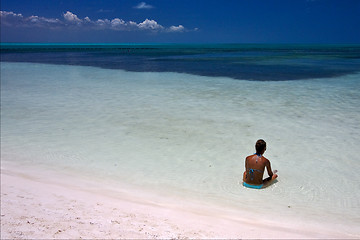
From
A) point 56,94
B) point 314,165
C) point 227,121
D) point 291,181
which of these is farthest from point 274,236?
point 56,94

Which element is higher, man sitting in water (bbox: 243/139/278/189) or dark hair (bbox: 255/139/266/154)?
dark hair (bbox: 255/139/266/154)

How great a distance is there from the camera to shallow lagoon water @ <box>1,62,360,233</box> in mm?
4805

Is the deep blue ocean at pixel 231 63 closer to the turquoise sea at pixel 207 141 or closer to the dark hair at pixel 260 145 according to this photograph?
the turquoise sea at pixel 207 141

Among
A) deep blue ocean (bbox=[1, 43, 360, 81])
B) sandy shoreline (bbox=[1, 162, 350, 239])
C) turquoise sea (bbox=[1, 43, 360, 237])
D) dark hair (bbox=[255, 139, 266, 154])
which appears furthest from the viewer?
deep blue ocean (bbox=[1, 43, 360, 81])

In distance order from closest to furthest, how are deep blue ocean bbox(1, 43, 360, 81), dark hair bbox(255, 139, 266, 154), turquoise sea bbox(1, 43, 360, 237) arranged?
dark hair bbox(255, 139, 266, 154), turquoise sea bbox(1, 43, 360, 237), deep blue ocean bbox(1, 43, 360, 81)

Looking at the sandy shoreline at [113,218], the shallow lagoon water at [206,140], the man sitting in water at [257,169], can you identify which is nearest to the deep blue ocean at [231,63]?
the shallow lagoon water at [206,140]

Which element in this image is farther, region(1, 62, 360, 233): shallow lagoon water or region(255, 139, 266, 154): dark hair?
region(1, 62, 360, 233): shallow lagoon water

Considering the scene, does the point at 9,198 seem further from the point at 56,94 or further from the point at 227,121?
the point at 56,94

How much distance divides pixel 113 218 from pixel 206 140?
12.6ft

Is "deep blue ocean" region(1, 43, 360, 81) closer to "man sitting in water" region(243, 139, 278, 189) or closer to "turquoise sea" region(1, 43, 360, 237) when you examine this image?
"turquoise sea" region(1, 43, 360, 237)

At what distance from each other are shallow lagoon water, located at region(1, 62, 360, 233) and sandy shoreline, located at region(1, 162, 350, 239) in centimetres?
42

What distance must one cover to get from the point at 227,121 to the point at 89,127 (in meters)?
3.91

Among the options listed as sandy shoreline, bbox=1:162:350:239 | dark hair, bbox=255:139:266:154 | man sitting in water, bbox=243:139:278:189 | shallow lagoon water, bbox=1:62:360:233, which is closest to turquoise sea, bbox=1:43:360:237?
shallow lagoon water, bbox=1:62:360:233

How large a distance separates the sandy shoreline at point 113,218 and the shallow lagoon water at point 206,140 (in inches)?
16.6
